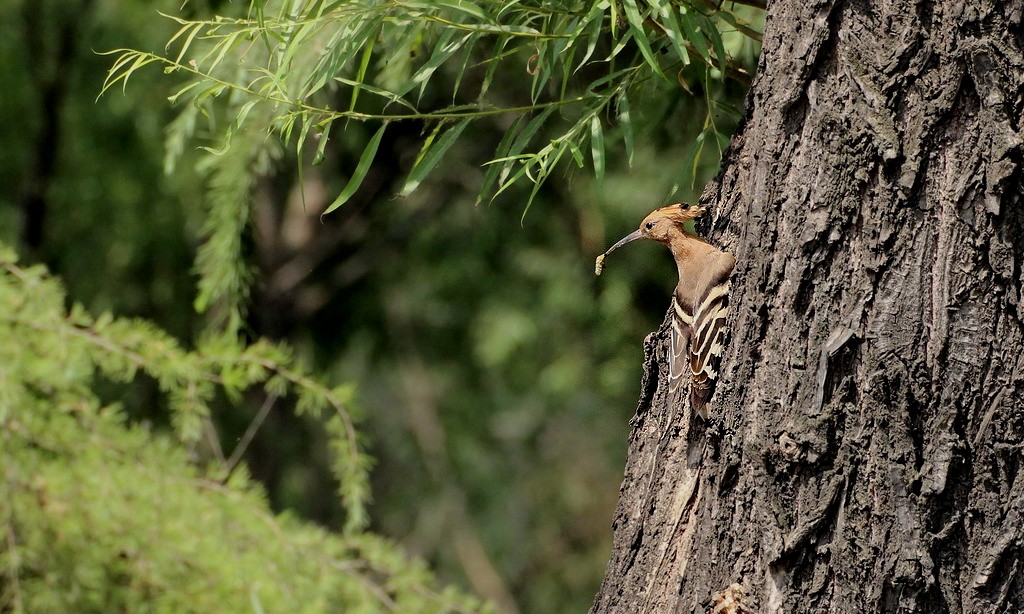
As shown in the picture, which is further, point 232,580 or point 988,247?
point 232,580

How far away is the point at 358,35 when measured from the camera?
61.7 inches

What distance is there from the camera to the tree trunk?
137cm

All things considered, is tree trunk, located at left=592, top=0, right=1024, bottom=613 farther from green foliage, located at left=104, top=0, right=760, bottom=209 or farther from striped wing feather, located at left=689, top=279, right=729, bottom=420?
green foliage, located at left=104, top=0, right=760, bottom=209

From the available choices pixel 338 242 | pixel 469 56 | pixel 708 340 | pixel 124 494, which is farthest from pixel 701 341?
pixel 338 242

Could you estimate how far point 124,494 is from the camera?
2861 mm

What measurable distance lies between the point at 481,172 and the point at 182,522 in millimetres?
2923

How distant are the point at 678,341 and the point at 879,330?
0.38 meters

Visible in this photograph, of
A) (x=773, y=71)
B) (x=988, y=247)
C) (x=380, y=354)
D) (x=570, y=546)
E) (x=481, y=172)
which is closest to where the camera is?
(x=988, y=247)

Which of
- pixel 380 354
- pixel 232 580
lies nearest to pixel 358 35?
pixel 232 580

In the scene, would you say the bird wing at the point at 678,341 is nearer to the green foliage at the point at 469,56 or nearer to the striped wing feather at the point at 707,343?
the striped wing feather at the point at 707,343

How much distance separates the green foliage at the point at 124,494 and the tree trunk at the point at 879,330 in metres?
1.65

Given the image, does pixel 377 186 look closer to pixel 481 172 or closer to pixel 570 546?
pixel 481 172

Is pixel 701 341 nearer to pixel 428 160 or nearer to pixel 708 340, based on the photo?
pixel 708 340

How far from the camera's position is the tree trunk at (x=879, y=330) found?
4.50ft
